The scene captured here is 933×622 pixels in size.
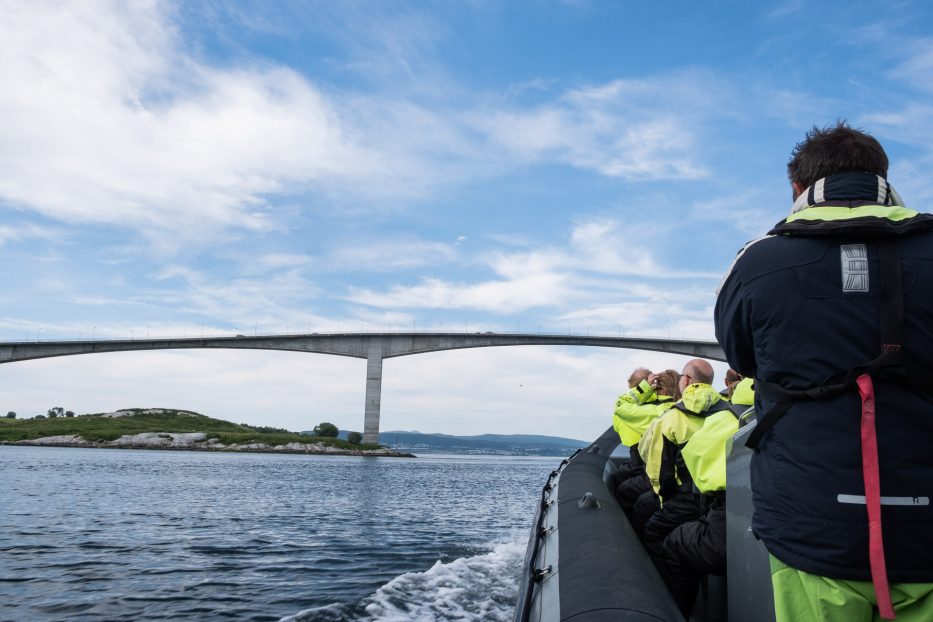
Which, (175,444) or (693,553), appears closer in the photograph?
(693,553)

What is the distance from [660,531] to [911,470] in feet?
10.1

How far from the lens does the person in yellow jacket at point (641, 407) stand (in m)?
6.19

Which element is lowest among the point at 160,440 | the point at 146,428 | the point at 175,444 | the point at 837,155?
the point at 175,444

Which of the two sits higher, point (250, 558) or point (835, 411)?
point (835, 411)

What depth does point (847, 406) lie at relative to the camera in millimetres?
1663

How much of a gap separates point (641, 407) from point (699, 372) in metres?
2.10

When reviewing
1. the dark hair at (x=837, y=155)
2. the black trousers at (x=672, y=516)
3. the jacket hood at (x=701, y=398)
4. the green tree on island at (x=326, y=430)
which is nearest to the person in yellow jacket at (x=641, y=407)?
the black trousers at (x=672, y=516)

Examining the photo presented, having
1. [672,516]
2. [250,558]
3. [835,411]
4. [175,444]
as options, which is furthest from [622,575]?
[175,444]

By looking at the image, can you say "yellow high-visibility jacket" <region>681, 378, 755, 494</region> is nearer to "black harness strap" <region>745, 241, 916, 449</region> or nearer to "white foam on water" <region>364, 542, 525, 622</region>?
"black harness strap" <region>745, 241, 916, 449</region>

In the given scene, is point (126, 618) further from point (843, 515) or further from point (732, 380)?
point (843, 515)

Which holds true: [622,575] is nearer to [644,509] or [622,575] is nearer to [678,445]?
[678,445]

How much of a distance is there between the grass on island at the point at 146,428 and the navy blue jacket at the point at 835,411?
67.2 m

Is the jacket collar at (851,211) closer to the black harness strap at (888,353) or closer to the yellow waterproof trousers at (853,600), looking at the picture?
the black harness strap at (888,353)

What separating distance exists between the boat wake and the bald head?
379cm
